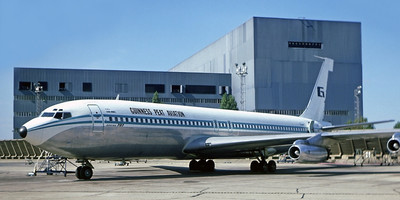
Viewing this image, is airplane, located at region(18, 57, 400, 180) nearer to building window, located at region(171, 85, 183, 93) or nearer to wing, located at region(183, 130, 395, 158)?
wing, located at region(183, 130, 395, 158)

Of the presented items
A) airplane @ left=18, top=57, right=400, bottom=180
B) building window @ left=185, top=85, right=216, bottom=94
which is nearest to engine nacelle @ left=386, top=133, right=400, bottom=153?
airplane @ left=18, top=57, right=400, bottom=180

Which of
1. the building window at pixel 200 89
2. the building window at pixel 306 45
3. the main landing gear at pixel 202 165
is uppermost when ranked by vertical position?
the building window at pixel 306 45

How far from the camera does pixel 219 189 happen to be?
1695 centimetres

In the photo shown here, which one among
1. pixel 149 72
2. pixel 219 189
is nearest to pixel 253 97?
pixel 149 72

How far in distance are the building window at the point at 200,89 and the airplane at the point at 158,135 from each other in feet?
215

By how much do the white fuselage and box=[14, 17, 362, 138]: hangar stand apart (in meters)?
61.6

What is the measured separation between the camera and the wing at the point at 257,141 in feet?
83.1

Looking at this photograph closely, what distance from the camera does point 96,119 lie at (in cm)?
2267

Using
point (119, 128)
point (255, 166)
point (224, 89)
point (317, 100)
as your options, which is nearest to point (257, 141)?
point (255, 166)

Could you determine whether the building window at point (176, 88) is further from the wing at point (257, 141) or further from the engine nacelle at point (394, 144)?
the engine nacelle at point (394, 144)

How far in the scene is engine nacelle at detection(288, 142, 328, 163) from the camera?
24938 millimetres

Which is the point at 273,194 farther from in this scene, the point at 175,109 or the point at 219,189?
the point at 175,109

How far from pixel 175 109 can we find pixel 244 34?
70261 mm

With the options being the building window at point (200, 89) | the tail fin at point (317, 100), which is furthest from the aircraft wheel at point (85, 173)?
the building window at point (200, 89)
